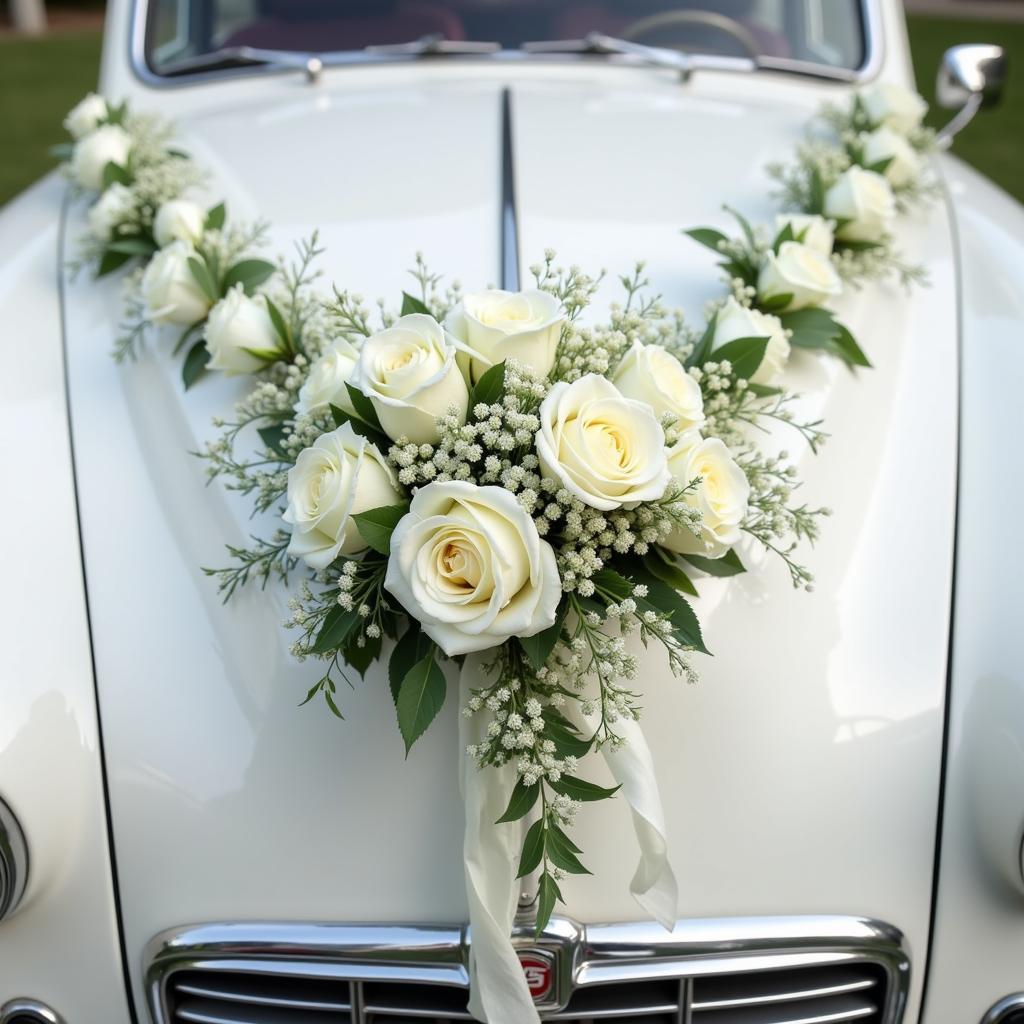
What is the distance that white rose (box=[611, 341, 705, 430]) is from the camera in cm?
153

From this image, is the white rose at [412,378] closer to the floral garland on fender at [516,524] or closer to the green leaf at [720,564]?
the floral garland on fender at [516,524]

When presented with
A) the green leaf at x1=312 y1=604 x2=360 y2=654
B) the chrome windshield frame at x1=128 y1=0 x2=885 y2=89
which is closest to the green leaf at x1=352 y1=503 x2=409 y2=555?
the green leaf at x1=312 y1=604 x2=360 y2=654

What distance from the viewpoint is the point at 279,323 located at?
1854mm

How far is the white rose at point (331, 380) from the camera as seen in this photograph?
5.25 feet

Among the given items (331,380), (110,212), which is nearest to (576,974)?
(331,380)

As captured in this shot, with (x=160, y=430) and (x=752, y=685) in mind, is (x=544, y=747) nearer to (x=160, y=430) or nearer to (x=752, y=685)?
(x=752, y=685)

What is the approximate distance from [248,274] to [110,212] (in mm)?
416

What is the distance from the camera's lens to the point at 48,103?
35.8 feet

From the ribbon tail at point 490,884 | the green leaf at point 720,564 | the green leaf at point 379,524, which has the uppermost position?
the green leaf at point 379,524

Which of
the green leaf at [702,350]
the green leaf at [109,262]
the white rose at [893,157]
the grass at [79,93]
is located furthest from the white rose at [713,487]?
the grass at [79,93]

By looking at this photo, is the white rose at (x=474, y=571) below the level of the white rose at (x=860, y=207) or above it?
below

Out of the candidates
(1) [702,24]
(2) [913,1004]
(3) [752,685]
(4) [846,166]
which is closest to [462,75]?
(1) [702,24]

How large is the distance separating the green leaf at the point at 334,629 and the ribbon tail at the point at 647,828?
346mm

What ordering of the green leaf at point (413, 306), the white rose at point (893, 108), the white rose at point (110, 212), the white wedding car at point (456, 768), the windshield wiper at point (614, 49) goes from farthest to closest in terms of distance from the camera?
the windshield wiper at point (614, 49) < the white rose at point (893, 108) < the white rose at point (110, 212) < the green leaf at point (413, 306) < the white wedding car at point (456, 768)
